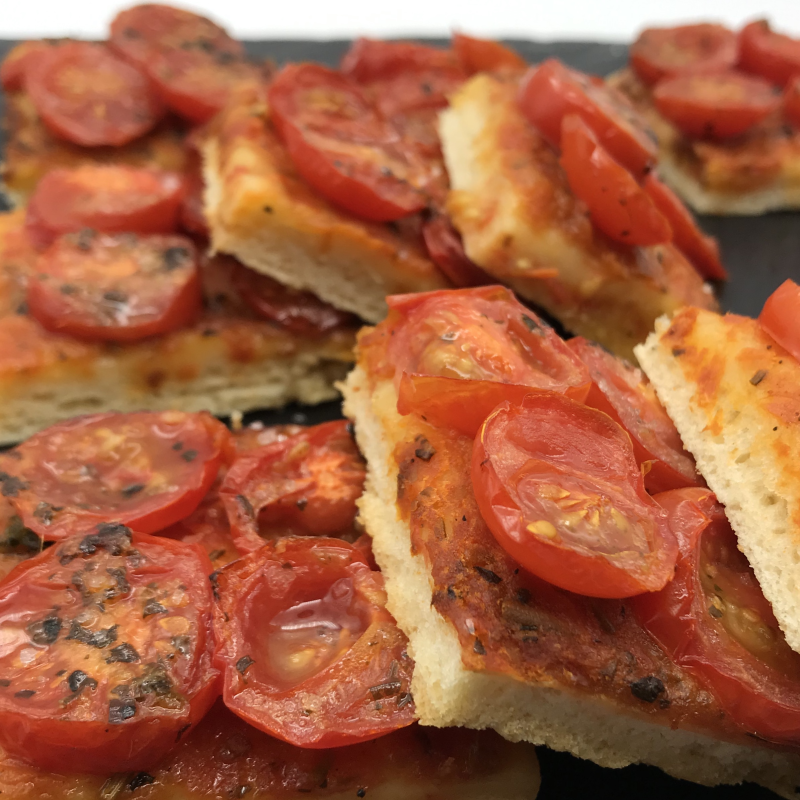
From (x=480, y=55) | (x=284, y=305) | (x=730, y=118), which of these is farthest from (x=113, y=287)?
(x=730, y=118)

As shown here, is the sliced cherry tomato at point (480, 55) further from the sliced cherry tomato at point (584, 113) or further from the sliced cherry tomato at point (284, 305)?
the sliced cherry tomato at point (284, 305)

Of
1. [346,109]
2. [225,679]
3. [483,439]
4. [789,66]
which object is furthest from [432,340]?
[789,66]

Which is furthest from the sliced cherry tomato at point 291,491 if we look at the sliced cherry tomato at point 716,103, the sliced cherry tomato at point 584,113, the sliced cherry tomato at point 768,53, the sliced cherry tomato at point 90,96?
the sliced cherry tomato at point 768,53

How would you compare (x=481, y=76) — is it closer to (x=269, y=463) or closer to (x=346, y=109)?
(x=346, y=109)

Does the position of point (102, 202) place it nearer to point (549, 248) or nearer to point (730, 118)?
point (549, 248)

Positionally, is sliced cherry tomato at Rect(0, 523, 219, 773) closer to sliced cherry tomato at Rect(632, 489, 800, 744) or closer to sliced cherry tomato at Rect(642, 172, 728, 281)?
sliced cherry tomato at Rect(632, 489, 800, 744)

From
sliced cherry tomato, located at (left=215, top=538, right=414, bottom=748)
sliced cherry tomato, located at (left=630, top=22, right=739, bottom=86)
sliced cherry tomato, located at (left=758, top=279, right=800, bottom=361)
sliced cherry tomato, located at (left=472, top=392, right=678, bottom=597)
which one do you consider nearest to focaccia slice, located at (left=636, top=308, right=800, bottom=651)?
sliced cherry tomato, located at (left=758, top=279, right=800, bottom=361)
